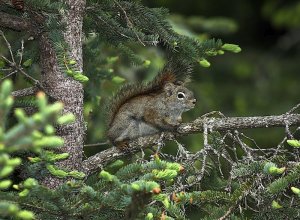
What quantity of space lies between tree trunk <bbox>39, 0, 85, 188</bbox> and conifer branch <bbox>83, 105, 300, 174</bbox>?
0.13 meters

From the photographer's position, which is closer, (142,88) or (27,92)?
(27,92)

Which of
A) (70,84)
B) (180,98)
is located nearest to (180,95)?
(180,98)

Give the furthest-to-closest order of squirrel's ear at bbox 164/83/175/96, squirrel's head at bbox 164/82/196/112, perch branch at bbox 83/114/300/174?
1. squirrel's head at bbox 164/82/196/112
2. squirrel's ear at bbox 164/83/175/96
3. perch branch at bbox 83/114/300/174

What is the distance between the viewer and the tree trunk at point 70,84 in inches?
141

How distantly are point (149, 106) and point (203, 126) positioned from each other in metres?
1.39

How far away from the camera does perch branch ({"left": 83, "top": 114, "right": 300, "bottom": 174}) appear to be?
11.5 ft

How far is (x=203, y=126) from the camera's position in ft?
11.9

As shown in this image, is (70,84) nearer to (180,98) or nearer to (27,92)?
(27,92)

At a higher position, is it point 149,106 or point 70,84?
point 149,106

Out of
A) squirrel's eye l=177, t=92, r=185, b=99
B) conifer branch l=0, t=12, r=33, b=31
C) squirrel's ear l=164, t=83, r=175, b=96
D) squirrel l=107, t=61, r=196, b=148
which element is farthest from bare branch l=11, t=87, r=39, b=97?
squirrel's eye l=177, t=92, r=185, b=99

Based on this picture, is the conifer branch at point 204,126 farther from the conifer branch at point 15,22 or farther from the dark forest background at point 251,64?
the dark forest background at point 251,64

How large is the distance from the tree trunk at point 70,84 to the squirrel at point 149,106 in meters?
0.84

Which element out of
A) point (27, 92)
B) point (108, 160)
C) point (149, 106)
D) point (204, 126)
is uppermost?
point (149, 106)

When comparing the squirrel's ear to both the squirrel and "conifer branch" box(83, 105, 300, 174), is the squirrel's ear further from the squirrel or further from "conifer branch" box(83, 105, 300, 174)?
"conifer branch" box(83, 105, 300, 174)
